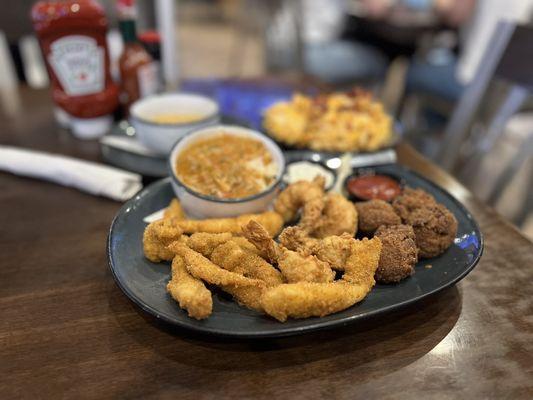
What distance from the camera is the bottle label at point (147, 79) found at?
91.0 inches

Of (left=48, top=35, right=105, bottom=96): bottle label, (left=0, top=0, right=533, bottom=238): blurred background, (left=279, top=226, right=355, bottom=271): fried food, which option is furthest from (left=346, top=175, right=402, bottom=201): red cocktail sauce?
(left=48, top=35, right=105, bottom=96): bottle label

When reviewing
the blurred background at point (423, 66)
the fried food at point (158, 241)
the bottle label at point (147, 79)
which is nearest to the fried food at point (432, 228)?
the fried food at point (158, 241)

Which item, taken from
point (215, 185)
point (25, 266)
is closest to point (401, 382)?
point (215, 185)

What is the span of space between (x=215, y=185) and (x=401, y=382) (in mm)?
905

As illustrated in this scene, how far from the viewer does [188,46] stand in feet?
28.0

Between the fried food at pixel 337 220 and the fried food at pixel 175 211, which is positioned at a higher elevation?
the fried food at pixel 337 220

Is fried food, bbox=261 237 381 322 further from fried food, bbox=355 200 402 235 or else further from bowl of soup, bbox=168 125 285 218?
bowl of soup, bbox=168 125 285 218

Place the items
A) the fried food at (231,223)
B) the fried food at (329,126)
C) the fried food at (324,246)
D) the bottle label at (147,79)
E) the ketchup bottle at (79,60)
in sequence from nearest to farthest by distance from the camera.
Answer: the fried food at (324,246), the fried food at (231,223), the ketchup bottle at (79,60), the fried food at (329,126), the bottle label at (147,79)

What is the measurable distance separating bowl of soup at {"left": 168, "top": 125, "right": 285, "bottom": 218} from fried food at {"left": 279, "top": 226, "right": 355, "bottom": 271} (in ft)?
0.87

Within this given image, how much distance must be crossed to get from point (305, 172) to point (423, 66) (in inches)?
123

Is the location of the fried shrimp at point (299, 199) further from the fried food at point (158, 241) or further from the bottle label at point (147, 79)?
the bottle label at point (147, 79)

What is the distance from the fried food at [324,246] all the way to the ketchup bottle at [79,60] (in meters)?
1.42

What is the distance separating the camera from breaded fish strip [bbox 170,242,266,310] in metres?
1.17

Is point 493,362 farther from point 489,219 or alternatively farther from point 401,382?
point 489,219
